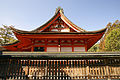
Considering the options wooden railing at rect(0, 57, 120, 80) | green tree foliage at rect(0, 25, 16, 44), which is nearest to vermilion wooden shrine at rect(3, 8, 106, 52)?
wooden railing at rect(0, 57, 120, 80)

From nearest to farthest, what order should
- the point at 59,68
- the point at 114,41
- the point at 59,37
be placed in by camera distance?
1. the point at 59,68
2. the point at 59,37
3. the point at 114,41

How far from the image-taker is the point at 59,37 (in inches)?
352

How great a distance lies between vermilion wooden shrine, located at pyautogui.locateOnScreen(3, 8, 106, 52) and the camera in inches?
340

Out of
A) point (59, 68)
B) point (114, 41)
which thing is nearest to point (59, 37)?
Result: point (59, 68)

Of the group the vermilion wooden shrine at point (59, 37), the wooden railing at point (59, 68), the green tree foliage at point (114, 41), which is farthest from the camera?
the green tree foliage at point (114, 41)

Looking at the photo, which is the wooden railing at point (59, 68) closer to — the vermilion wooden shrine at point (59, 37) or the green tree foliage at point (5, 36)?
the vermilion wooden shrine at point (59, 37)

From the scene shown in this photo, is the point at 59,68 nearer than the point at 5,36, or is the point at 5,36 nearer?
the point at 59,68

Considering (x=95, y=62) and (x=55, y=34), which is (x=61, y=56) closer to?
(x=95, y=62)

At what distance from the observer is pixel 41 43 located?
32.6 feet

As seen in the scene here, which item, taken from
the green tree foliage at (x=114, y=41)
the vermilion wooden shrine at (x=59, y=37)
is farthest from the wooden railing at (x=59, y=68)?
the green tree foliage at (x=114, y=41)

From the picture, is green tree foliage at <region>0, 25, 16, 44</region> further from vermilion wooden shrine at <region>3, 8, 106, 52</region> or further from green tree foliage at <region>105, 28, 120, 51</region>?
green tree foliage at <region>105, 28, 120, 51</region>

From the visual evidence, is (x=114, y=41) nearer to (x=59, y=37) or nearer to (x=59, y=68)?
(x=59, y=37)

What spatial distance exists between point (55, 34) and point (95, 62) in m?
4.81

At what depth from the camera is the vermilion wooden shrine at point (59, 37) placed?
8633 mm
